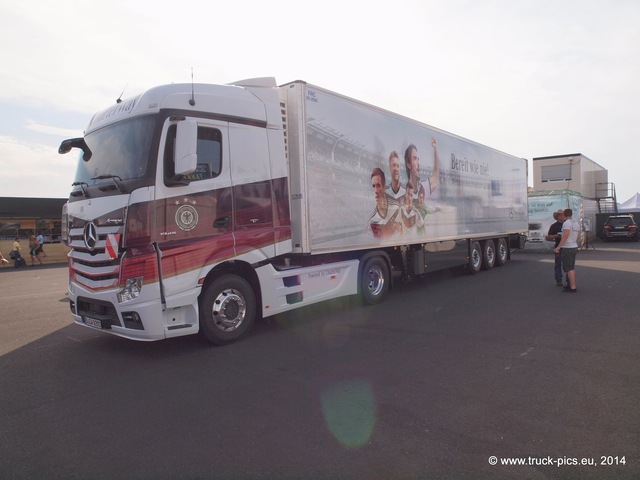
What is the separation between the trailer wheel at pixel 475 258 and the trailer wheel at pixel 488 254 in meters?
0.26

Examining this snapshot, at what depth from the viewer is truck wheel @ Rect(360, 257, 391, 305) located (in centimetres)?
845

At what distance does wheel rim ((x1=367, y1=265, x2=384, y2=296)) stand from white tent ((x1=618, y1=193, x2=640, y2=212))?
143ft

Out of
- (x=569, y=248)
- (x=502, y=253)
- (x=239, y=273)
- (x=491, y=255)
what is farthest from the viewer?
(x=502, y=253)

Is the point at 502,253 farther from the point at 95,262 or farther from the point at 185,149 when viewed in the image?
the point at 95,262

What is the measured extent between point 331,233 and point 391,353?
8.50ft

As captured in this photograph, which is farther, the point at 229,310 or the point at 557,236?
the point at 557,236

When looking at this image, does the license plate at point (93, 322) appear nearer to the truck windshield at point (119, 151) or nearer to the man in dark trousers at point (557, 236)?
the truck windshield at point (119, 151)

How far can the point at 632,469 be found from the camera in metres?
2.88

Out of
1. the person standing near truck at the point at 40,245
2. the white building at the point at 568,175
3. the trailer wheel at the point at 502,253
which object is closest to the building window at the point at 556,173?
the white building at the point at 568,175

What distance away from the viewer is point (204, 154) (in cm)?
570

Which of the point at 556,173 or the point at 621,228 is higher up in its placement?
the point at 556,173

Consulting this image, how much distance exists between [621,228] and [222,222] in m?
31.2

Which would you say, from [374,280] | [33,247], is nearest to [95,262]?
[374,280]

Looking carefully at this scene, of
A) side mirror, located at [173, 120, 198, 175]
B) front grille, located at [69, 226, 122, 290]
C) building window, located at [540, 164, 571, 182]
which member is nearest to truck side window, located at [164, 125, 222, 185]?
side mirror, located at [173, 120, 198, 175]
